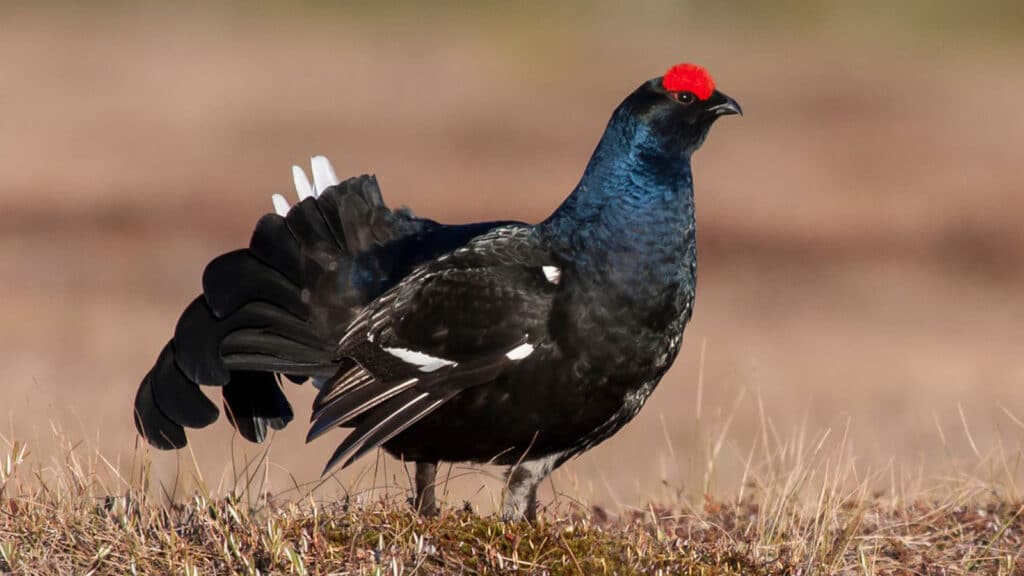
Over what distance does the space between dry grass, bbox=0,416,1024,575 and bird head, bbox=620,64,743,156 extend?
1.15 meters

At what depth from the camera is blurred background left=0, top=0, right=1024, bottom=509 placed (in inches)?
352

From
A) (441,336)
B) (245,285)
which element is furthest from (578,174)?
(441,336)

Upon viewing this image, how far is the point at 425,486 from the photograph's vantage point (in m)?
5.06

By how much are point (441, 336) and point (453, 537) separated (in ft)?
3.12

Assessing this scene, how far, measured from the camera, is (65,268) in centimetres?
1318

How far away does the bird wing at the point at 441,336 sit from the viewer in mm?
4699

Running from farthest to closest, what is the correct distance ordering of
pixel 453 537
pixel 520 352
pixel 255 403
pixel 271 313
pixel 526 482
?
pixel 255 403, pixel 271 313, pixel 526 482, pixel 520 352, pixel 453 537

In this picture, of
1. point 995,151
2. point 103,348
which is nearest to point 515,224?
point 103,348

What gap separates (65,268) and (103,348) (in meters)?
2.94

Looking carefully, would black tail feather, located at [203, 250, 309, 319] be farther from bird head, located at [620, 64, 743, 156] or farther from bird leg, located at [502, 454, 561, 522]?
bird head, located at [620, 64, 743, 156]

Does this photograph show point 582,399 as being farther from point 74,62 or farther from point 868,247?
point 74,62

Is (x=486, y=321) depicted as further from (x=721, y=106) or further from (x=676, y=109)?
(x=721, y=106)

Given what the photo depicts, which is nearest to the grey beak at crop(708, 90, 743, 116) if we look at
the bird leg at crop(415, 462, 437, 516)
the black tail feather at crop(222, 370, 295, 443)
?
the bird leg at crop(415, 462, 437, 516)

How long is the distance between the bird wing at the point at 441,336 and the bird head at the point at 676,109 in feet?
1.70
